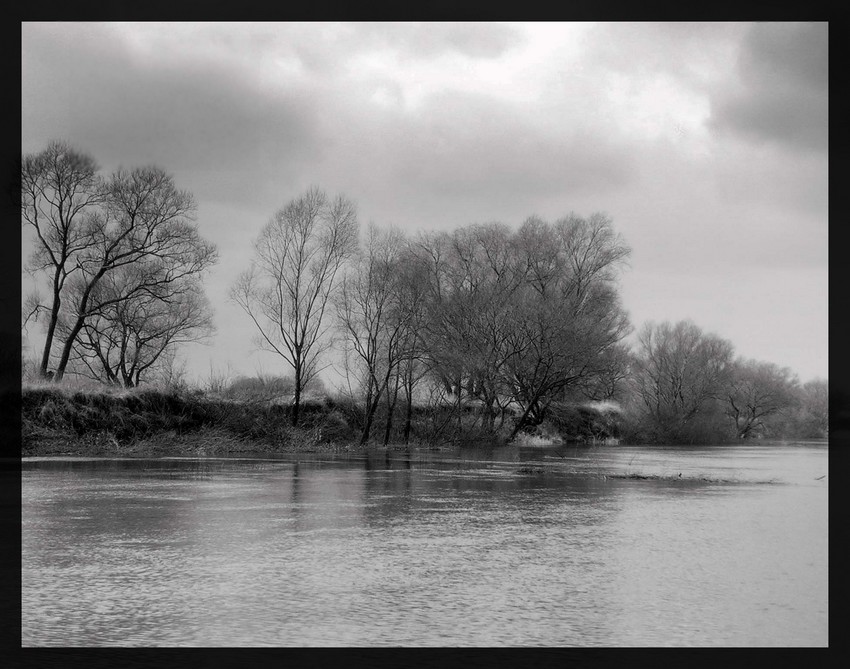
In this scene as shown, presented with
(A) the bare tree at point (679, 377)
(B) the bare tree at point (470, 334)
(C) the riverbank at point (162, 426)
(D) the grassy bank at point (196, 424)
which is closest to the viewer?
(C) the riverbank at point (162, 426)

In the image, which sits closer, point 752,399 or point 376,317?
point 376,317

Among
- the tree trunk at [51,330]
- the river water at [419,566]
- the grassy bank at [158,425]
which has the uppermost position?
the tree trunk at [51,330]

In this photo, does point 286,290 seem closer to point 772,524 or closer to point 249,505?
point 249,505

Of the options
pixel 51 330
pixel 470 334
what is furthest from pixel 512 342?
pixel 51 330

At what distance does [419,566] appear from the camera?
750 centimetres

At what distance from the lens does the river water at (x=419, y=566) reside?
554 cm

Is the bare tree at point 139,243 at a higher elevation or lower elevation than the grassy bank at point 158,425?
higher

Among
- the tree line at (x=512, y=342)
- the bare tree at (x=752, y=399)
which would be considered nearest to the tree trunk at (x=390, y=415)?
the tree line at (x=512, y=342)

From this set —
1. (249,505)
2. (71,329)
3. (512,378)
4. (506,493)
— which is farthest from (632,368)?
(249,505)

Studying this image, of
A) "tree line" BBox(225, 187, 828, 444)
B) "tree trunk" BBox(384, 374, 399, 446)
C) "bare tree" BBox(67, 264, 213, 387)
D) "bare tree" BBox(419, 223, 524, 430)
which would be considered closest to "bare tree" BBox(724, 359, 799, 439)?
"tree line" BBox(225, 187, 828, 444)

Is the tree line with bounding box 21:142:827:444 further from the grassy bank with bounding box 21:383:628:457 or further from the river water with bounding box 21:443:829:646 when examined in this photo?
the river water with bounding box 21:443:829:646

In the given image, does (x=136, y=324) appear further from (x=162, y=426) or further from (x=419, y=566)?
(x=419, y=566)

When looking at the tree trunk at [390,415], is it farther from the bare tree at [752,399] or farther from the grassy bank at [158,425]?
the bare tree at [752,399]
